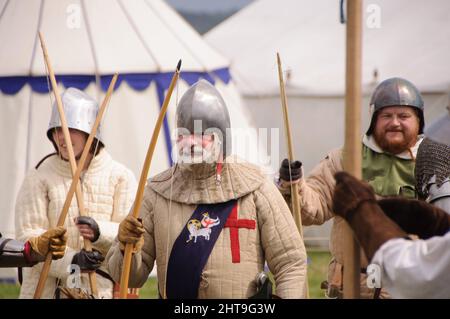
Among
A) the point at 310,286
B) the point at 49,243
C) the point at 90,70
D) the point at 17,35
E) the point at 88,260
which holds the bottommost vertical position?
the point at 310,286

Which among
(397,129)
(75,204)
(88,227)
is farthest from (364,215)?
(75,204)

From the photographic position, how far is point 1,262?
573cm

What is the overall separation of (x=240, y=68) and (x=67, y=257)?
682 cm

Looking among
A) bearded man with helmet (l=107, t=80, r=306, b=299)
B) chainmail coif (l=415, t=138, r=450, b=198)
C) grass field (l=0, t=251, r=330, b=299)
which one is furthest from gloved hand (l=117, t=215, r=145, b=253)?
grass field (l=0, t=251, r=330, b=299)

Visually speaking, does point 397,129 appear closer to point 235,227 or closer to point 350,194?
point 235,227

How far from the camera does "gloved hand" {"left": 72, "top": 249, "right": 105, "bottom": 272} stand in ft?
20.6

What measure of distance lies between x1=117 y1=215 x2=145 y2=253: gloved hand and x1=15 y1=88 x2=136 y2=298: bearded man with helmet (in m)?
0.94

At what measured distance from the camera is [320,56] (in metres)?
13.2

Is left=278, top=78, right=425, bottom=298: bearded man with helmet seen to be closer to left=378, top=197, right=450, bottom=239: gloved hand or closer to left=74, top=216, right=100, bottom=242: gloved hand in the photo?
left=74, top=216, right=100, bottom=242: gloved hand

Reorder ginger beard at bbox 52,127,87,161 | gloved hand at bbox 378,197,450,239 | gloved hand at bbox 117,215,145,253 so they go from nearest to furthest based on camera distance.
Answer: gloved hand at bbox 378,197,450,239 → gloved hand at bbox 117,215,145,253 → ginger beard at bbox 52,127,87,161

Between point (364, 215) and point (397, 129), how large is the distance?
1763mm

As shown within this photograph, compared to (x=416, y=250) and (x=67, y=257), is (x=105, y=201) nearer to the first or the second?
(x=67, y=257)

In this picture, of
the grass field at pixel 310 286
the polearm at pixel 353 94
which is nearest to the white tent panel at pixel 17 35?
the grass field at pixel 310 286

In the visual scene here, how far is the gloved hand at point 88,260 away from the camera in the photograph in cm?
629
